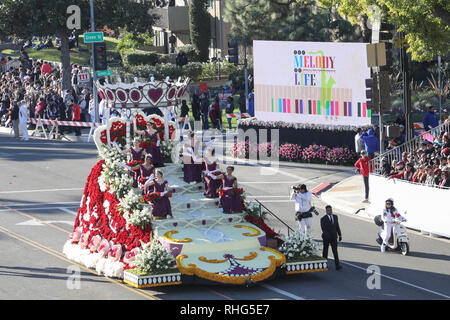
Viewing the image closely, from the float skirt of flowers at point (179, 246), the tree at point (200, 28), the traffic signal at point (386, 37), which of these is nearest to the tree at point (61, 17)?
the tree at point (200, 28)

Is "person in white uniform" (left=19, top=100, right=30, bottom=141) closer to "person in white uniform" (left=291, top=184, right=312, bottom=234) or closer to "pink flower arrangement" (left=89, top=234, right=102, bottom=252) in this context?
"pink flower arrangement" (left=89, top=234, right=102, bottom=252)

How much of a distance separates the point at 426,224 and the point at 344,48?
1185 centimetres

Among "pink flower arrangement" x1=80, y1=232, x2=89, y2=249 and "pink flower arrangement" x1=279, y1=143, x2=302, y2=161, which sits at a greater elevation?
"pink flower arrangement" x1=279, y1=143, x2=302, y2=161

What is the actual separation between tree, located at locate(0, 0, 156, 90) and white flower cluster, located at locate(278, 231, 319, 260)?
1233 inches

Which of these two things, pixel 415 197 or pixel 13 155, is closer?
pixel 415 197

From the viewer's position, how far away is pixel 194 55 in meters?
63.4

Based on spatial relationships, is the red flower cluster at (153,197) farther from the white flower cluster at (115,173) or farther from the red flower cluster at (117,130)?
the red flower cluster at (117,130)

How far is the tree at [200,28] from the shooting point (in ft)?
207

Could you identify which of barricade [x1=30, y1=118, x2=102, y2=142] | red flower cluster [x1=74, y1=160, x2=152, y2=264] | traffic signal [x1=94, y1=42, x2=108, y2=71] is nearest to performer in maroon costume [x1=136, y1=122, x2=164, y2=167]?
red flower cluster [x1=74, y1=160, x2=152, y2=264]

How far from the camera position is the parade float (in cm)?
1898

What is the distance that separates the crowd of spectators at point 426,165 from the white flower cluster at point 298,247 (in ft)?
19.6
